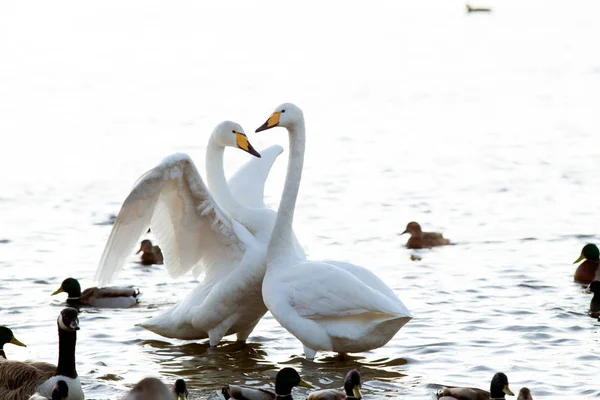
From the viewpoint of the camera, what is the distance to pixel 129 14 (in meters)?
36.0

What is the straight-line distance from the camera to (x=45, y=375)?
8.35 m

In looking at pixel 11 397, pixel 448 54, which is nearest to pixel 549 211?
pixel 11 397

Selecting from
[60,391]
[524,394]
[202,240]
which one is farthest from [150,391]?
[202,240]

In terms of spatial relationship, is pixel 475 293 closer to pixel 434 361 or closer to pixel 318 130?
pixel 434 361

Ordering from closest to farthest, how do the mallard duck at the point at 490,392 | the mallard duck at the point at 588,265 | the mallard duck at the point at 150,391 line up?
the mallard duck at the point at 150,391 < the mallard duck at the point at 490,392 < the mallard duck at the point at 588,265

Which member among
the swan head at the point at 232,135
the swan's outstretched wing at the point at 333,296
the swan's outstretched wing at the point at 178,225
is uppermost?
the swan head at the point at 232,135

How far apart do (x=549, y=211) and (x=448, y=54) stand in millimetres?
16974

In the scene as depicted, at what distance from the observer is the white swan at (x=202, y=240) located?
9.64 metres

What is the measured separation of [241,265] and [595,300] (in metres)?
3.33

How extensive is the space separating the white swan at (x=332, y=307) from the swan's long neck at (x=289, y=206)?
0.19 metres

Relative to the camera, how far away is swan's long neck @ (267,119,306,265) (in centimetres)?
968

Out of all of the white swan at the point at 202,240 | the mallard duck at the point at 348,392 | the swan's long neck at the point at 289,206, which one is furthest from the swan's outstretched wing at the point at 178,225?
the mallard duck at the point at 348,392

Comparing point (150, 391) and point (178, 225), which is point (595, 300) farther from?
point (150, 391)

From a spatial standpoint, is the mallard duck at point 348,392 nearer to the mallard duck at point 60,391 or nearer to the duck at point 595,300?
the mallard duck at point 60,391
